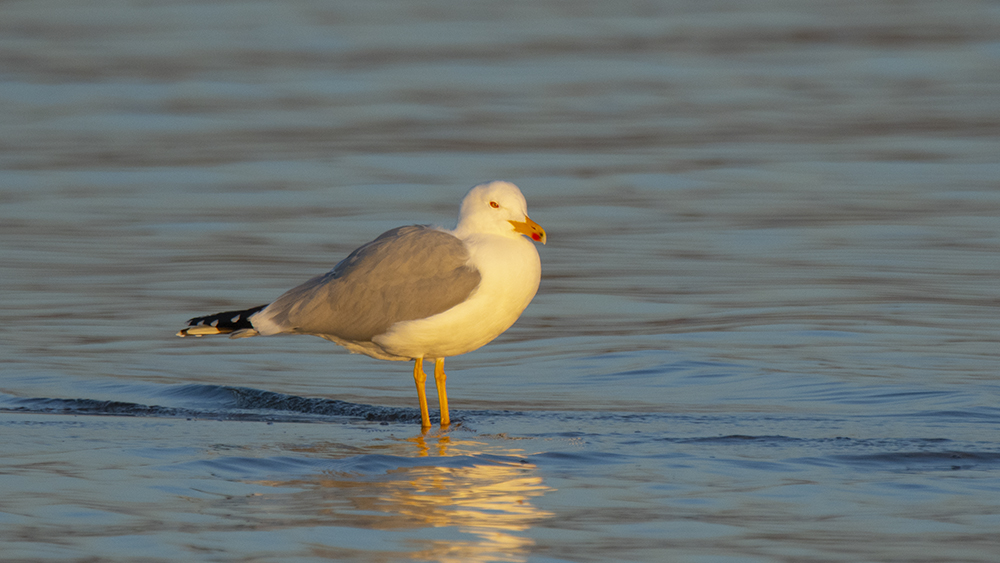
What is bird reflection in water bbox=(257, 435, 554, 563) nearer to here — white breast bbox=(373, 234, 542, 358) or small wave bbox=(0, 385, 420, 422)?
white breast bbox=(373, 234, 542, 358)

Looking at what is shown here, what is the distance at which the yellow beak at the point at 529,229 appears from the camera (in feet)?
25.1

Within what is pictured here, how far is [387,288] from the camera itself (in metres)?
7.66

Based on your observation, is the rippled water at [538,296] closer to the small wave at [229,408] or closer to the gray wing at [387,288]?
the small wave at [229,408]

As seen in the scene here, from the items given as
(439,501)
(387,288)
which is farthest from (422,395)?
(439,501)

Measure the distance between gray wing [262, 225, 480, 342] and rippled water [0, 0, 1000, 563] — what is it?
53 centimetres

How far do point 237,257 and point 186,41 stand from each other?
13497mm

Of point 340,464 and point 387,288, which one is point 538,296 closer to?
point 387,288

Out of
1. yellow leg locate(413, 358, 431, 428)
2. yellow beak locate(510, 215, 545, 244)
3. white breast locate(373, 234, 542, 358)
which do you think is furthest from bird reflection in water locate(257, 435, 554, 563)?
yellow beak locate(510, 215, 545, 244)

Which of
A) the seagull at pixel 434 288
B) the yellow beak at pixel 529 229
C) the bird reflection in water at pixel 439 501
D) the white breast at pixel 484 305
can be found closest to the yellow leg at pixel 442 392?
the seagull at pixel 434 288

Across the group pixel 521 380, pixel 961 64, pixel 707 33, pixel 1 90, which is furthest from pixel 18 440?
pixel 707 33

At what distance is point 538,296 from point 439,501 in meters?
5.18

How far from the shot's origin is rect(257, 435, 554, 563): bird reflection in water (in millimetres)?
5438

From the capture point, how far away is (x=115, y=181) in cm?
1525

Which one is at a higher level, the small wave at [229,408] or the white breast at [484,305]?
the white breast at [484,305]
